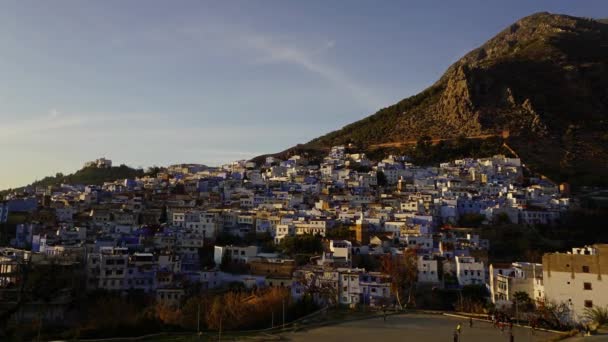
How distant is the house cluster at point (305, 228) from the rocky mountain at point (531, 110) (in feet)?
24.6

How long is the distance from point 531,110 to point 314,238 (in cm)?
4102

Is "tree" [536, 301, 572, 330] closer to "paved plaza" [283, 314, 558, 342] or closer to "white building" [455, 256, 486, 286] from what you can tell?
"paved plaza" [283, 314, 558, 342]

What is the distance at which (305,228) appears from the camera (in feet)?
117

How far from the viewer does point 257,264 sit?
1130 inches

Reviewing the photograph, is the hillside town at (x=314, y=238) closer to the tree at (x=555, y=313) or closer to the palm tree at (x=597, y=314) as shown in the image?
the tree at (x=555, y=313)

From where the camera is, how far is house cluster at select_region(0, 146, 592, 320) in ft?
85.9

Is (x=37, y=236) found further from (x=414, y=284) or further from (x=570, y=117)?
(x=570, y=117)

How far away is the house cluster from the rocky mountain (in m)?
7.50

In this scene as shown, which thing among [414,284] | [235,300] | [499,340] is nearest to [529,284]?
[414,284]

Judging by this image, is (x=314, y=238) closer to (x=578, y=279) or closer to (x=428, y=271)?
(x=428, y=271)

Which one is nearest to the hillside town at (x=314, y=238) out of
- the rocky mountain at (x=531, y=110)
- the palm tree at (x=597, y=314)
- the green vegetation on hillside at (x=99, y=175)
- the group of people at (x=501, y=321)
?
the palm tree at (x=597, y=314)

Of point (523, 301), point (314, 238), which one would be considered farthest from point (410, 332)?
point (314, 238)

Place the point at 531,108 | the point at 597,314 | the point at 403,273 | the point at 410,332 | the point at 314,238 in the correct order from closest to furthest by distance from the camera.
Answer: the point at 410,332 < the point at 597,314 < the point at 403,273 < the point at 314,238 < the point at 531,108

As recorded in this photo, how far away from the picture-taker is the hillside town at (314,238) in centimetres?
2512
